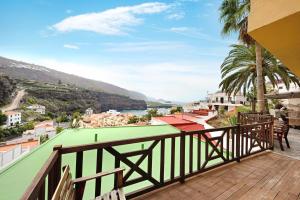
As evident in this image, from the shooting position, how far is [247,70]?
1214 centimetres

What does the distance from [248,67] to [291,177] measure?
10126mm

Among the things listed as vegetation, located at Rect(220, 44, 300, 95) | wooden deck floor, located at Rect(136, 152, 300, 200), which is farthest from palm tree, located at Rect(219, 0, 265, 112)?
wooden deck floor, located at Rect(136, 152, 300, 200)

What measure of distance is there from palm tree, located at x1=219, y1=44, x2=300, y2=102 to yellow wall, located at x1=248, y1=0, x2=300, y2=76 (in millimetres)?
9203

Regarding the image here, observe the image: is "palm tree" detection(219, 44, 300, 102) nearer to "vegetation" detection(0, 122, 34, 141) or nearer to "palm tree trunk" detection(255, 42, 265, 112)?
"palm tree trunk" detection(255, 42, 265, 112)

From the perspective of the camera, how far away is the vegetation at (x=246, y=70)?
1166cm

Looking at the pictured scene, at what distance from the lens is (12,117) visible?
5609 cm

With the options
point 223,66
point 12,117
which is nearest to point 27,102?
point 12,117

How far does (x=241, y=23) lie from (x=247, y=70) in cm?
394

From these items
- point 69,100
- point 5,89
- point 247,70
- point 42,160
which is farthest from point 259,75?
point 69,100

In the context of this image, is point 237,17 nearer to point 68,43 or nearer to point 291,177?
point 291,177

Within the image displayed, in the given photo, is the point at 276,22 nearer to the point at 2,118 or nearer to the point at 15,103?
the point at 2,118

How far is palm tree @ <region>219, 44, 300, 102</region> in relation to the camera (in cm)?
1166

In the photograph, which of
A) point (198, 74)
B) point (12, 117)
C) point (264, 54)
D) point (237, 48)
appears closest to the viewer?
point (264, 54)

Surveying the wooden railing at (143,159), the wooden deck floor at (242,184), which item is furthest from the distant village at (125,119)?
the wooden deck floor at (242,184)
